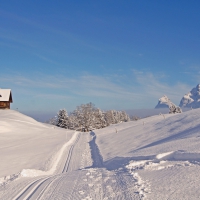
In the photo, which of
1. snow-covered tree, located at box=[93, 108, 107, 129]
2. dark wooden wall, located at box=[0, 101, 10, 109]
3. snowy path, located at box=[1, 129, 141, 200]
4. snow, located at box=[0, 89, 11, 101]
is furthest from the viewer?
snow-covered tree, located at box=[93, 108, 107, 129]

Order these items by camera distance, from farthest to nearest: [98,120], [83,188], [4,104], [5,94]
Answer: [98,120]
[5,94]
[4,104]
[83,188]

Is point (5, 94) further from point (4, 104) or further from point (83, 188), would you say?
point (83, 188)

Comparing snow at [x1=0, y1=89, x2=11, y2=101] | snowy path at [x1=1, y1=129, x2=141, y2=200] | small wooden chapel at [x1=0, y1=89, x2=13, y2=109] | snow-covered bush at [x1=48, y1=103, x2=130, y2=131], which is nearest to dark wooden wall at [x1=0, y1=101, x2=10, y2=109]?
small wooden chapel at [x1=0, y1=89, x2=13, y2=109]

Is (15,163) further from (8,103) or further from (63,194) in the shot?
(8,103)

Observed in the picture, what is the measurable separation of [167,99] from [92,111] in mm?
21510

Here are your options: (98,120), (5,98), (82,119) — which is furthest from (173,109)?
(5,98)

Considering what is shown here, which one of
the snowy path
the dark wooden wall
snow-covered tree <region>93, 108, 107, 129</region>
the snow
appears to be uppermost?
the snow

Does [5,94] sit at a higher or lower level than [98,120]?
higher

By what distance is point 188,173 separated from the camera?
20.3ft

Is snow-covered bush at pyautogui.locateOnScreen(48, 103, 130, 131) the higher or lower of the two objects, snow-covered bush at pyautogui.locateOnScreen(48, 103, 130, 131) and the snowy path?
the higher

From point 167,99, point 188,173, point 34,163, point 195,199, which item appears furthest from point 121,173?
point 167,99

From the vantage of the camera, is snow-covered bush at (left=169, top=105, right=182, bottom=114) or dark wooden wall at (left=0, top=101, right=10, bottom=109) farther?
snow-covered bush at (left=169, top=105, right=182, bottom=114)

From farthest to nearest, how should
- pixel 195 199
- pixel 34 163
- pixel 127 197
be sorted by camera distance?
pixel 34 163
pixel 127 197
pixel 195 199

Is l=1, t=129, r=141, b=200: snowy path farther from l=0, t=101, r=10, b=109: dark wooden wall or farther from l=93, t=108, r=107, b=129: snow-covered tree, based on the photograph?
Result: l=0, t=101, r=10, b=109: dark wooden wall
